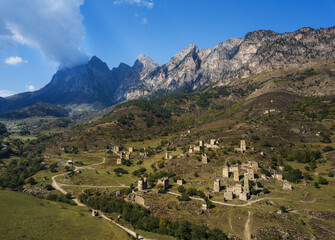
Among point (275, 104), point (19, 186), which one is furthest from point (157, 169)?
point (275, 104)

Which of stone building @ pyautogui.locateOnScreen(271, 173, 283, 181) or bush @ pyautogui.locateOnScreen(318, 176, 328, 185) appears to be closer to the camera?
bush @ pyautogui.locateOnScreen(318, 176, 328, 185)

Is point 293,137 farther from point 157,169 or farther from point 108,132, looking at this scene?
point 108,132

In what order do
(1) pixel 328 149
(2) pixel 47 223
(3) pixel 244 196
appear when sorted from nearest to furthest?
1. (2) pixel 47 223
2. (3) pixel 244 196
3. (1) pixel 328 149

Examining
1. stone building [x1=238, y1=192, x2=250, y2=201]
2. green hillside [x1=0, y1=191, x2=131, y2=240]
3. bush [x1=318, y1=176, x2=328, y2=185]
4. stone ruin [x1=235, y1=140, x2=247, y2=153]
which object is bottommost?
green hillside [x1=0, y1=191, x2=131, y2=240]

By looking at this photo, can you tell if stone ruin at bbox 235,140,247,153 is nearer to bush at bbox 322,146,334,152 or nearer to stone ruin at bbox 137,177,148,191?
bush at bbox 322,146,334,152

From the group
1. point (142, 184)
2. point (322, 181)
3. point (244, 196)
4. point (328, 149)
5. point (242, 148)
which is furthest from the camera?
point (242, 148)

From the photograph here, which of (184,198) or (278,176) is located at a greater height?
(278,176)

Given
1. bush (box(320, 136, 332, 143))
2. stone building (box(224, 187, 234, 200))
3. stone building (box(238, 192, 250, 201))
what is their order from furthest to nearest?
bush (box(320, 136, 332, 143)) → stone building (box(224, 187, 234, 200)) → stone building (box(238, 192, 250, 201))

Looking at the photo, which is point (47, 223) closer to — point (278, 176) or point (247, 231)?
point (247, 231)

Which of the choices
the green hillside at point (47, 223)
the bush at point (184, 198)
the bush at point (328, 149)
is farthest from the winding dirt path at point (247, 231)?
the bush at point (328, 149)

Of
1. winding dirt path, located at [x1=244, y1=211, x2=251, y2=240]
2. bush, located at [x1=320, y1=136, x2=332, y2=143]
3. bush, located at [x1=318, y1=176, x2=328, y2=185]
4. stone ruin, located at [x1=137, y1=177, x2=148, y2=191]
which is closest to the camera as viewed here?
winding dirt path, located at [x1=244, y1=211, x2=251, y2=240]

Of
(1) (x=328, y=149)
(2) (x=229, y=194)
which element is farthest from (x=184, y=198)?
(1) (x=328, y=149)

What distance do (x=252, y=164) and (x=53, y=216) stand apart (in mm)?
Result: 63919

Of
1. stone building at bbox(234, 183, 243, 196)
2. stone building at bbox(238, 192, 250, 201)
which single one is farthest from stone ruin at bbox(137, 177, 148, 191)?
Result: stone building at bbox(238, 192, 250, 201)
